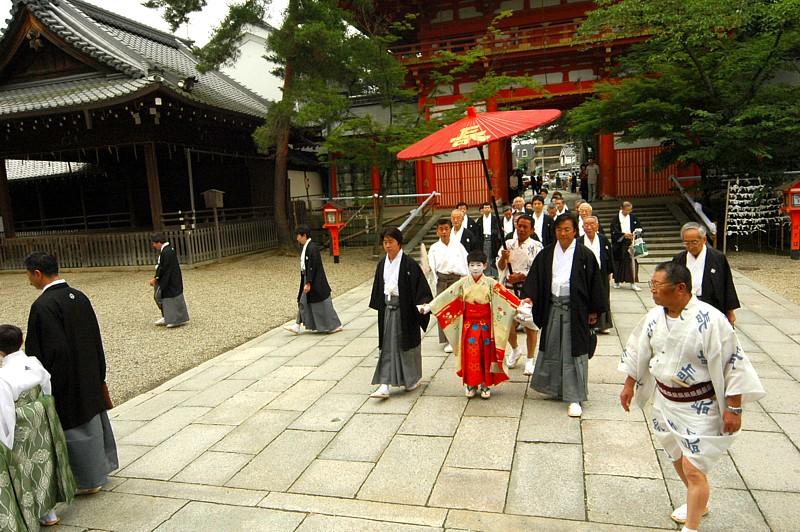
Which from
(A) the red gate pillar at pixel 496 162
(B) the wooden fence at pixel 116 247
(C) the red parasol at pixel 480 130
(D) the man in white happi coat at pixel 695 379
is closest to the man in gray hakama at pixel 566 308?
(C) the red parasol at pixel 480 130

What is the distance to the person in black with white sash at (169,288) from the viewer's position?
799cm

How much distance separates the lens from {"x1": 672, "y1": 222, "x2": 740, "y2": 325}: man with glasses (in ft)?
14.1

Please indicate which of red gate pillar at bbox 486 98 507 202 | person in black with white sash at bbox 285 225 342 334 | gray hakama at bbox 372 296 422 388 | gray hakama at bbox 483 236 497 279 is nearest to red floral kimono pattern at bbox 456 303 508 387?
gray hakama at bbox 372 296 422 388

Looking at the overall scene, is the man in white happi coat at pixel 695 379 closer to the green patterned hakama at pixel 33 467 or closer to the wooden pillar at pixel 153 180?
the green patterned hakama at pixel 33 467

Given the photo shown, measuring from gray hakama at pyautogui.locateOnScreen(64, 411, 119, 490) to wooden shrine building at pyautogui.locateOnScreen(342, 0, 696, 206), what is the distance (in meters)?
14.1

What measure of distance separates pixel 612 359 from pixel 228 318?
5.86m

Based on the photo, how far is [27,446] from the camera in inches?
116

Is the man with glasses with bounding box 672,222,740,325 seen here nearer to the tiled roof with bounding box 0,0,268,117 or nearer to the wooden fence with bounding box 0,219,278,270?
the tiled roof with bounding box 0,0,268,117

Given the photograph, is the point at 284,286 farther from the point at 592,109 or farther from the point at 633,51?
the point at 633,51

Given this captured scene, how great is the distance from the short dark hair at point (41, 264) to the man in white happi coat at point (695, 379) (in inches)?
138

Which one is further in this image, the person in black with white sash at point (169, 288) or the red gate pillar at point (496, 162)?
the red gate pillar at point (496, 162)

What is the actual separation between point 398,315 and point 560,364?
4.66 feet

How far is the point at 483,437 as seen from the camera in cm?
384

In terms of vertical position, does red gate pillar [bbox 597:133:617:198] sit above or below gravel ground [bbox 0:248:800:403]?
above
